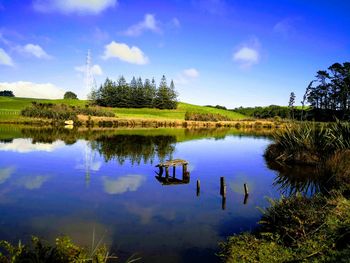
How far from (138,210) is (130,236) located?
3.54m

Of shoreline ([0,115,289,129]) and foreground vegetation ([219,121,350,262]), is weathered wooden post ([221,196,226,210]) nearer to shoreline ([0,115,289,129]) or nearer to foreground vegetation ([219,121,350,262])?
foreground vegetation ([219,121,350,262])

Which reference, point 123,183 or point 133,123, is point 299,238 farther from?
point 133,123

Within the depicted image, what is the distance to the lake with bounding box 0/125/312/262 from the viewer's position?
1248 centimetres

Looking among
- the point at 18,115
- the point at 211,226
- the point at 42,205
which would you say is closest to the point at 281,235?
the point at 211,226

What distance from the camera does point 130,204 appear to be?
17438 millimetres

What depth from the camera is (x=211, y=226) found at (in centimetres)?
1426

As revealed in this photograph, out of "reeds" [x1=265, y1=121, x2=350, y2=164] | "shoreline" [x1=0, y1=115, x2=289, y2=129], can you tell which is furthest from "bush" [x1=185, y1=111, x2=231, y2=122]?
"reeds" [x1=265, y1=121, x2=350, y2=164]

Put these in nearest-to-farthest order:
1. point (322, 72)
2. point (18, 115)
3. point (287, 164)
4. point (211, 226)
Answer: point (211, 226) → point (287, 164) → point (18, 115) → point (322, 72)

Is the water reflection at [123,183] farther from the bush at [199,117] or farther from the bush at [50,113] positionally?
the bush at [199,117]

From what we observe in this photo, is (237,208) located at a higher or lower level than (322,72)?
lower

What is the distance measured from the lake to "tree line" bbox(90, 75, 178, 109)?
103 meters

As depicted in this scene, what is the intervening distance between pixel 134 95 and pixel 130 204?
121201 mm

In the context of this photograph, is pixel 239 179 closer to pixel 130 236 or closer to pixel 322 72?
pixel 130 236

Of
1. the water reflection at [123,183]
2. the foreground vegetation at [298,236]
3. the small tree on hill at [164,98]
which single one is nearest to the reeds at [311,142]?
the foreground vegetation at [298,236]
